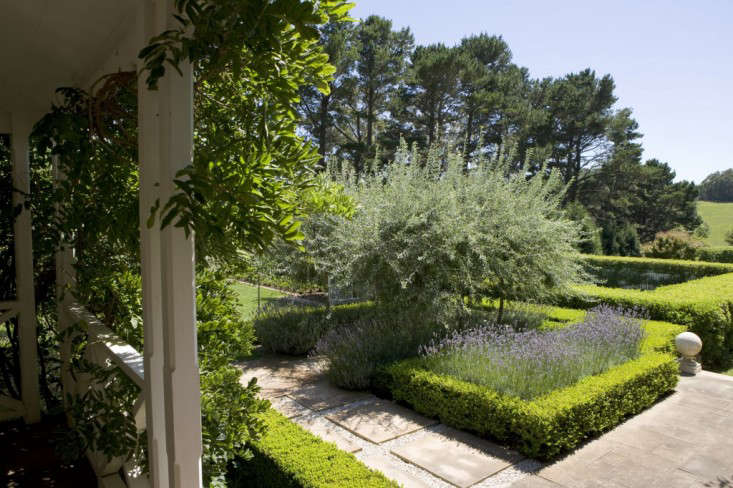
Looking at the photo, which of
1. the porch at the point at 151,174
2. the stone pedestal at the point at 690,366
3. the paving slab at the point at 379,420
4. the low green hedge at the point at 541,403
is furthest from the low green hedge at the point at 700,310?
the porch at the point at 151,174

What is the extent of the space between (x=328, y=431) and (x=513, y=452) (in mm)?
1812

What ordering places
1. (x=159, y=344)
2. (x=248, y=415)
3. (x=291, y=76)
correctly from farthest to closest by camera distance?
(x=248, y=415)
(x=291, y=76)
(x=159, y=344)

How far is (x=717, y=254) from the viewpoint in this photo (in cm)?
2012

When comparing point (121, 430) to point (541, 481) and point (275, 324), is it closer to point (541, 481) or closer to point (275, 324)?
point (541, 481)

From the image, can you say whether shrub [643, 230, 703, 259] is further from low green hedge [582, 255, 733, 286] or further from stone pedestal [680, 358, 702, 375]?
stone pedestal [680, 358, 702, 375]

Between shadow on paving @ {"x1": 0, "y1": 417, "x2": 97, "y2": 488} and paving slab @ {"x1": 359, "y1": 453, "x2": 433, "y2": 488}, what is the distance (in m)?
2.12

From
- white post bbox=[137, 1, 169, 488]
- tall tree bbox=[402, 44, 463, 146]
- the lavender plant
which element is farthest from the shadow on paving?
tall tree bbox=[402, 44, 463, 146]

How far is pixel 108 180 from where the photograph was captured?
212 cm

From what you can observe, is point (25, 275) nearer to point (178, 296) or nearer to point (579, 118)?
point (178, 296)

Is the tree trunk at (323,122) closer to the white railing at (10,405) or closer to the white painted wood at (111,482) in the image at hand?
the white railing at (10,405)

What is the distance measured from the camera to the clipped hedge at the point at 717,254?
19928 mm

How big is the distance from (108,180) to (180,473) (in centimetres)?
139

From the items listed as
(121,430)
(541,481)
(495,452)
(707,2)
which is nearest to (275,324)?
(495,452)

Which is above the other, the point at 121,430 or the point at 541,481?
the point at 121,430
